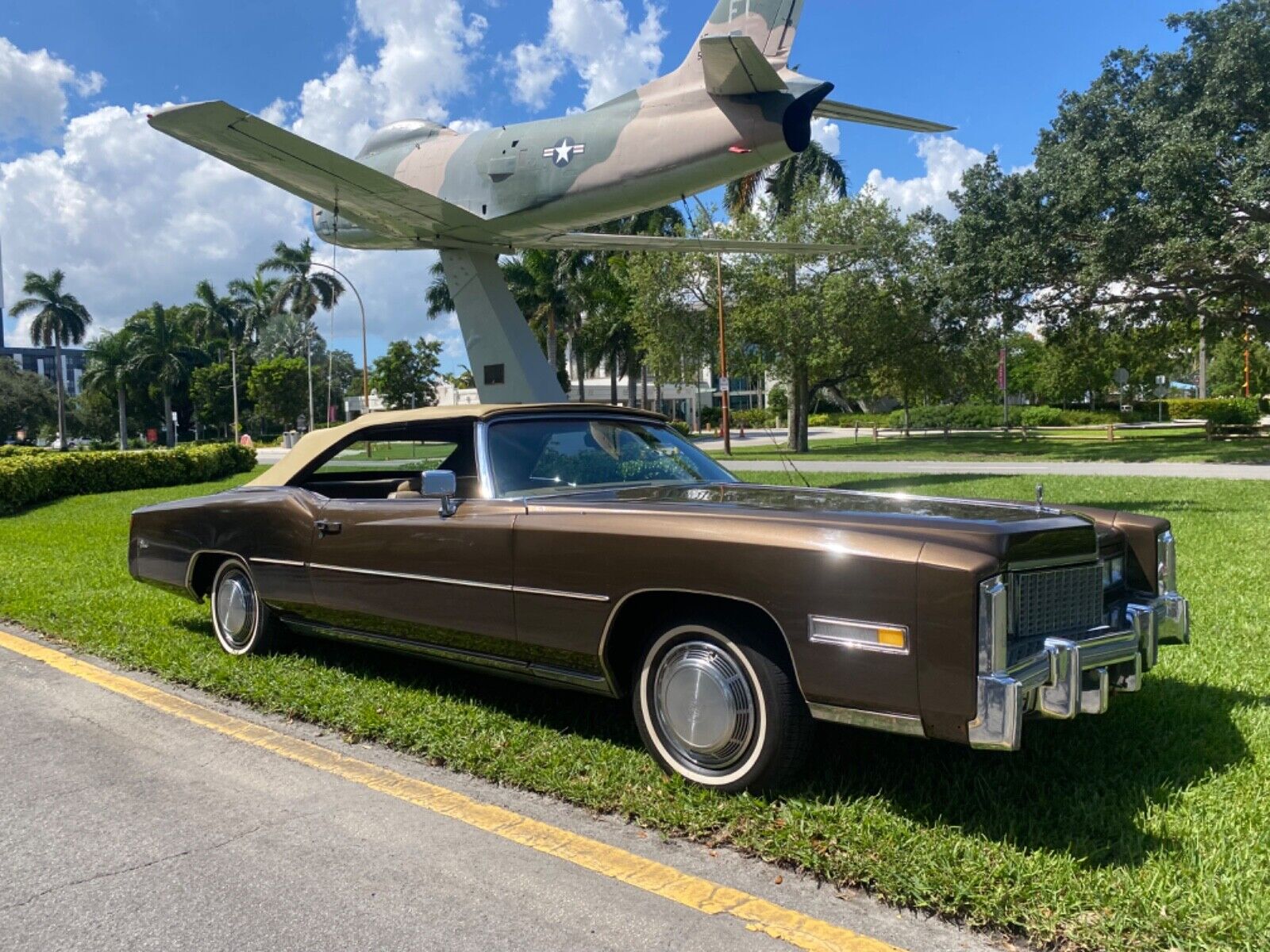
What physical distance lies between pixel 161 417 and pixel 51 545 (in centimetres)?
7743

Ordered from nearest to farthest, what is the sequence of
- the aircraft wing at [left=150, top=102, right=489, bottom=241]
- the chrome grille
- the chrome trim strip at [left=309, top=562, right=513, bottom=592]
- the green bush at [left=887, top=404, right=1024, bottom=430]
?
the chrome grille < the chrome trim strip at [left=309, top=562, right=513, bottom=592] < the aircraft wing at [left=150, top=102, right=489, bottom=241] < the green bush at [left=887, top=404, right=1024, bottom=430]

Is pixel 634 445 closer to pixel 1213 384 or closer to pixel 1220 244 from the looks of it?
pixel 1220 244

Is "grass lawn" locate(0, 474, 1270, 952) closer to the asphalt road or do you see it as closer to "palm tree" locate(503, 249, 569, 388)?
the asphalt road

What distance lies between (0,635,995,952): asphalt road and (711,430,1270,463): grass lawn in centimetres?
2182

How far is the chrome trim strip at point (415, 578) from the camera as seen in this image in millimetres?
3826

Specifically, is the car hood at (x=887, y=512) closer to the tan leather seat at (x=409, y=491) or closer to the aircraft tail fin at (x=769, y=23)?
the tan leather seat at (x=409, y=491)

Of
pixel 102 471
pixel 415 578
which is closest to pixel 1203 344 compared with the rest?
pixel 102 471

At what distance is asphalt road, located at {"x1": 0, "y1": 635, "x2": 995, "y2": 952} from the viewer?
8.39ft

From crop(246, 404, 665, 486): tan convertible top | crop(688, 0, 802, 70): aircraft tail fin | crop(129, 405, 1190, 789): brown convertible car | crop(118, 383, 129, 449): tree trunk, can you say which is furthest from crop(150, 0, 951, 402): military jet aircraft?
crop(118, 383, 129, 449): tree trunk

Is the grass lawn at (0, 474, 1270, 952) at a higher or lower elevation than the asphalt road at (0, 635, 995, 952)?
higher

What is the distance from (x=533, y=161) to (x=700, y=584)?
9.05m

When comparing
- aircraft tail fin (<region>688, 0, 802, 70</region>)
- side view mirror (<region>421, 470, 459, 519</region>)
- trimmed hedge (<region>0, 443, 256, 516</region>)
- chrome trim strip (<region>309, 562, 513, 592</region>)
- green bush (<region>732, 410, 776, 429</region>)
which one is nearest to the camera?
chrome trim strip (<region>309, 562, 513, 592</region>)

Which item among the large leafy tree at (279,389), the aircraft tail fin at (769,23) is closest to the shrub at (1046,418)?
the aircraft tail fin at (769,23)

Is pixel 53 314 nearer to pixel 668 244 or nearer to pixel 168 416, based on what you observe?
pixel 168 416
